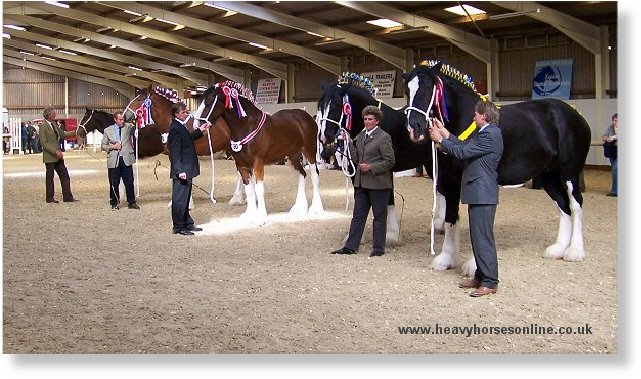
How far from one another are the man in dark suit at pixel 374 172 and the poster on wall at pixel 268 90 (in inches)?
1041

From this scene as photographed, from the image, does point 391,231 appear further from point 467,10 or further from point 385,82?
point 385,82

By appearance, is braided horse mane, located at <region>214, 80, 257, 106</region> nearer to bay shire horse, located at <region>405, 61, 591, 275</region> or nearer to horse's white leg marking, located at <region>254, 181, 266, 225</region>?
horse's white leg marking, located at <region>254, 181, 266, 225</region>

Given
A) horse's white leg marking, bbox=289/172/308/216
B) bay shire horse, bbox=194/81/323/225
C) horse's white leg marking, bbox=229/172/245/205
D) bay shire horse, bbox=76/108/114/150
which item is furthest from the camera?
bay shire horse, bbox=76/108/114/150

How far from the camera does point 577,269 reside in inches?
263

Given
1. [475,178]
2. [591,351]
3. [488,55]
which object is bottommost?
[591,351]

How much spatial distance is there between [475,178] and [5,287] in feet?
13.7

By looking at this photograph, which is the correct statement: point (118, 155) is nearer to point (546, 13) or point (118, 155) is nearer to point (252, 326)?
point (252, 326)

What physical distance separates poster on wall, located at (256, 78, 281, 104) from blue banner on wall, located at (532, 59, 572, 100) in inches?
561

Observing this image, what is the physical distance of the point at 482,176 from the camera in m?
5.55

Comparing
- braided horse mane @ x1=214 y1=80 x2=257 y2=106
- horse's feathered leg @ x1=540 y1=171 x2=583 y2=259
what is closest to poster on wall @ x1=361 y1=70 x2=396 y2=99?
braided horse mane @ x1=214 y1=80 x2=257 y2=106

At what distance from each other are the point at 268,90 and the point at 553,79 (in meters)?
15.7

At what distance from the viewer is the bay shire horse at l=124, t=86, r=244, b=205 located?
11.7 m

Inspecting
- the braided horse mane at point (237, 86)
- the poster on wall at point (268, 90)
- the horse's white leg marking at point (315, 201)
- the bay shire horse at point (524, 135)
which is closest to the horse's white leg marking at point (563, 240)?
the bay shire horse at point (524, 135)

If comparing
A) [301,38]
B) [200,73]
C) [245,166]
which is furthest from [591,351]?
[200,73]
